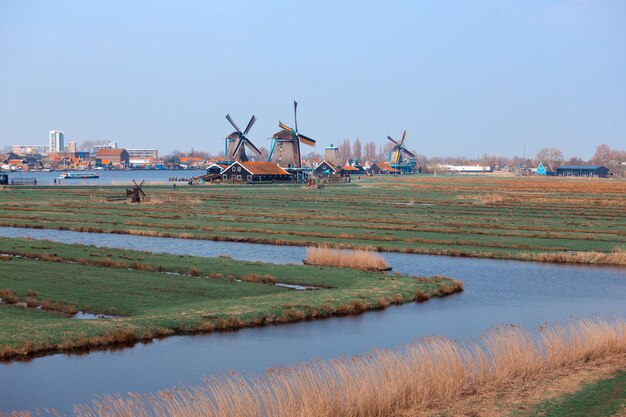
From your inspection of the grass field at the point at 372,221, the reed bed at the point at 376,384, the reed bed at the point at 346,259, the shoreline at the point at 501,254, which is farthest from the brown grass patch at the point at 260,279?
the grass field at the point at 372,221

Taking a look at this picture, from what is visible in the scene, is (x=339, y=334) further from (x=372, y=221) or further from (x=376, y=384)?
(x=372, y=221)

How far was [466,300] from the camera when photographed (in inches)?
1331

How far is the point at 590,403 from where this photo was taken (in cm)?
1802

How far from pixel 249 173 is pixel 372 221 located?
309 ft

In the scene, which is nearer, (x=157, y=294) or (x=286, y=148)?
(x=157, y=294)

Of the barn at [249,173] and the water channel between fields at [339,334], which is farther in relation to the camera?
the barn at [249,173]

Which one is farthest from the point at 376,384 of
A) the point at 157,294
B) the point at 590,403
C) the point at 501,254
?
the point at 501,254

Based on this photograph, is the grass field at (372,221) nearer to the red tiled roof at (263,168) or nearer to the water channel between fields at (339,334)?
the water channel between fields at (339,334)

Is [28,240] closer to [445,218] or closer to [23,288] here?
[23,288]

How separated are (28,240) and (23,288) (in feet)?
62.0

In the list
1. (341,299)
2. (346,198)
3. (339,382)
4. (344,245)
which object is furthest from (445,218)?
(339,382)

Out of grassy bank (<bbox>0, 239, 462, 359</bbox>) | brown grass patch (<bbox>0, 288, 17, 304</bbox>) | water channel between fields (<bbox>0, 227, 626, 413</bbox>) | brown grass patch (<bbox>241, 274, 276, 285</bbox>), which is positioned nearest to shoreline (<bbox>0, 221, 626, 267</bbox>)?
water channel between fields (<bbox>0, 227, 626, 413</bbox>)

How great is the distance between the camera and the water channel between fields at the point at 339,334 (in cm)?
2053

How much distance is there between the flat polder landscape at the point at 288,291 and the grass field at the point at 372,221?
18 cm
